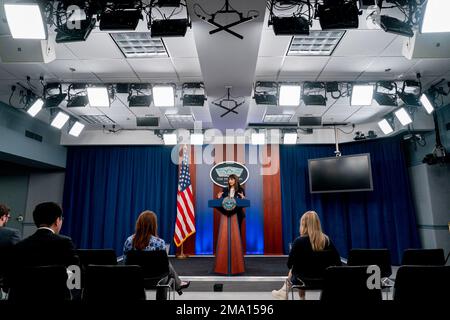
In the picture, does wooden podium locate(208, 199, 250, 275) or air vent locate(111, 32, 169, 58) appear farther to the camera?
wooden podium locate(208, 199, 250, 275)

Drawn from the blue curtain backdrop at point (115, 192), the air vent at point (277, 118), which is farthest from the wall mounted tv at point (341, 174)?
the blue curtain backdrop at point (115, 192)

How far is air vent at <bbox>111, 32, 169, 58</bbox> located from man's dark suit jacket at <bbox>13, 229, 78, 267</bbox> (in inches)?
105

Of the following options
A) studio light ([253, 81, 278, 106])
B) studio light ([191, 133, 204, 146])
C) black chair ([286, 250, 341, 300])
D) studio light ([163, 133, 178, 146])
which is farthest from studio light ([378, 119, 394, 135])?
studio light ([163, 133, 178, 146])

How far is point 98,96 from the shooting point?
4.98 metres

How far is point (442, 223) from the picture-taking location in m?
6.02

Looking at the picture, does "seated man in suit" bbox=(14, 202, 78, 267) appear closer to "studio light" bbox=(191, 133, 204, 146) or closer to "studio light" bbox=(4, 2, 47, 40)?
"studio light" bbox=(4, 2, 47, 40)

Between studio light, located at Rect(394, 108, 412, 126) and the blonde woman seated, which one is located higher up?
studio light, located at Rect(394, 108, 412, 126)

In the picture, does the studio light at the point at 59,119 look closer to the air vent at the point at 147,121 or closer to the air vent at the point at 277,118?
the air vent at the point at 147,121

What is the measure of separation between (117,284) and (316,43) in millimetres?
3733

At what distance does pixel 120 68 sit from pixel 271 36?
8.04 feet

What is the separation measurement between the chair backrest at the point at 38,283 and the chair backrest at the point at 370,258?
2777 millimetres

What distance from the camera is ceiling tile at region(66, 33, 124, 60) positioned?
3.75 meters
